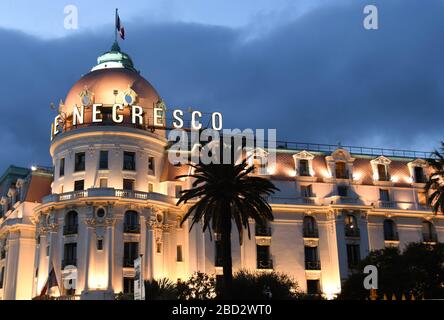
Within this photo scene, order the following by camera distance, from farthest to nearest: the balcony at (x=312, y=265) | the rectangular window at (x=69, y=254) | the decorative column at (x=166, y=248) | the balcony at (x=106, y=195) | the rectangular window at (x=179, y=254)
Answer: the balcony at (x=312, y=265) → the rectangular window at (x=179, y=254) → the decorative column at (x=166, y=248) → the balcony at (x=106, y=195) → the rectangular window at (x=69, y=254)

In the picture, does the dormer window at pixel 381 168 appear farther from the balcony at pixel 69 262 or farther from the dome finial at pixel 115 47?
the balcony at pixel 69 262

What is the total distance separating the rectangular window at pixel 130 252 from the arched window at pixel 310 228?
A: 22.5 meters

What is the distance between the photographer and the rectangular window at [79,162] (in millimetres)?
81375

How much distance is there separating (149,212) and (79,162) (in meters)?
11.5

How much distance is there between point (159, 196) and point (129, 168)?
5505 mm

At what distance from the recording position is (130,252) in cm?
7775

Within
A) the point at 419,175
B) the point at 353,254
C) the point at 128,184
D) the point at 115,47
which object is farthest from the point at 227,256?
the point at 115,47

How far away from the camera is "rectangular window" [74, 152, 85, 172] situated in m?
81.4

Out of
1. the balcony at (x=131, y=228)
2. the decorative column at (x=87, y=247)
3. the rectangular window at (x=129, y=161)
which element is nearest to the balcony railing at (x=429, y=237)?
the balcony at (x=131, y=228)

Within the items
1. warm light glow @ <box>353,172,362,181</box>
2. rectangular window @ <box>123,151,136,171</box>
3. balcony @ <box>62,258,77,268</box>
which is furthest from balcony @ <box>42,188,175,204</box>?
warm light glow @ <box>353,172,362,181</box>
